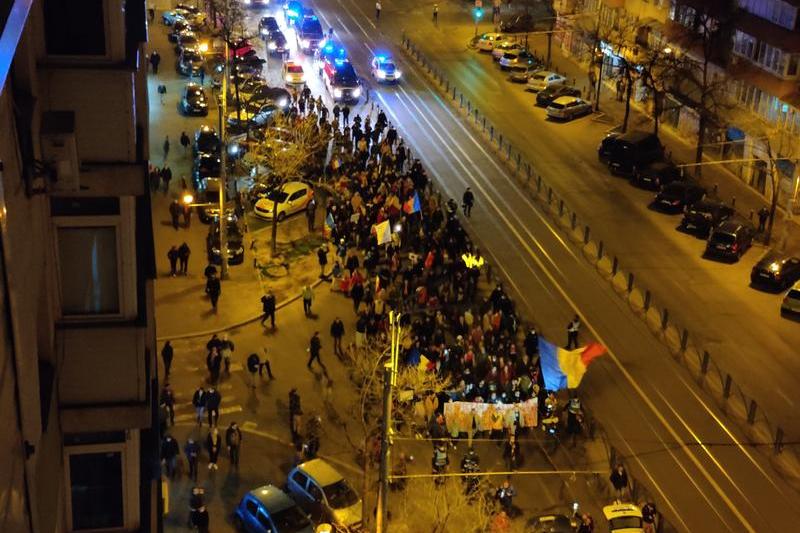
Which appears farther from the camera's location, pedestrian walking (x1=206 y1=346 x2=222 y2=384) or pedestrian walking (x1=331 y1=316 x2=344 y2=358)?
pedestrian walking (x1=331 y1=316 x2=344 y2=358)

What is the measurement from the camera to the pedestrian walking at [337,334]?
38.3 metres

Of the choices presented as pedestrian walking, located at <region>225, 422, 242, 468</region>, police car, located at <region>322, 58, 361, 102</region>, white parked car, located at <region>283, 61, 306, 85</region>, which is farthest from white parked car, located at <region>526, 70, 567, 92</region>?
pedestrian walking, located at <region>225, 422, 242, 468</region>

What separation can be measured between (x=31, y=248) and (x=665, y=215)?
45990mm

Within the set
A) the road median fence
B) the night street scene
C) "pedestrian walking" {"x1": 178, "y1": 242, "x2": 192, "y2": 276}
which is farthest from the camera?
"pedestrian walking" {"x1": 178, "y1": 242, "x2": 192, "y2": 276}

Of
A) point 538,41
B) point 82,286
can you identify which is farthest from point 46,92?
point 538,41

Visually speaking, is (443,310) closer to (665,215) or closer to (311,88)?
(665,215)

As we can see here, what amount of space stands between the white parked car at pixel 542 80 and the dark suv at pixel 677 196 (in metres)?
19.1

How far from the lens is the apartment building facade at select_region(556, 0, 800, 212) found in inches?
2106

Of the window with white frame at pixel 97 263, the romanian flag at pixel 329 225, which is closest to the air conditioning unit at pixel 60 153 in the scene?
the window with white frame at pixel 97 263

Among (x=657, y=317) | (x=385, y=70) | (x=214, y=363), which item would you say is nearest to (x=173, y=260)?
(x=214, y=363)

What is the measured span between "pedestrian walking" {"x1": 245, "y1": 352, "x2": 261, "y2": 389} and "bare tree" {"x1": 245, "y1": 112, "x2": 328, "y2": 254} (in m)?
11.4

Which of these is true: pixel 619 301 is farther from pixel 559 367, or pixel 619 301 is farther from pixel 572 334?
pixel 559 367

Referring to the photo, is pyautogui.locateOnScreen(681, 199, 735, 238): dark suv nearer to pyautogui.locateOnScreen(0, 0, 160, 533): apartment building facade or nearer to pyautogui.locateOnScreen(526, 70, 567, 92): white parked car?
pyautogui.locateOnScreen(526, 70, 567, 92): white parked car

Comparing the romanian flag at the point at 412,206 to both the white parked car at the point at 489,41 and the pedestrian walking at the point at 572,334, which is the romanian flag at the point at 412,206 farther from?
the white parked car at the point at 489,41
